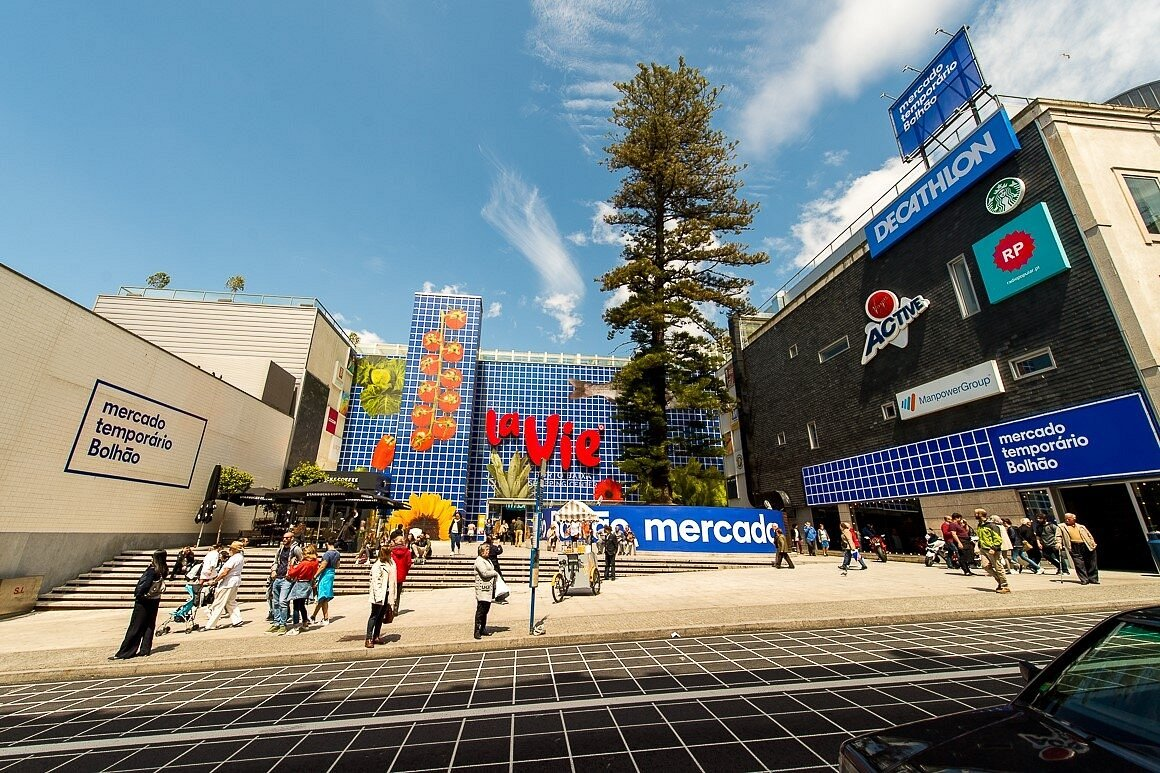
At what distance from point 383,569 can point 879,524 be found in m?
25.0

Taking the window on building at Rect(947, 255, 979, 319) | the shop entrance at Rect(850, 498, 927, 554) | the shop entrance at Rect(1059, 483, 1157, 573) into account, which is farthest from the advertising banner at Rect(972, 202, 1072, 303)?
the shop entrance at Rect(850, 498, 927, 554)

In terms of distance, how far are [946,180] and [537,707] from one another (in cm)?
2583

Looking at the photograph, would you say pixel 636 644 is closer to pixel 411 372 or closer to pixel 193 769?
pixel 193 769

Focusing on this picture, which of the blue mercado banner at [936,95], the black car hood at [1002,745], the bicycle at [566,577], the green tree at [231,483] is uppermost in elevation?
the blue mercado banner at [936,95]

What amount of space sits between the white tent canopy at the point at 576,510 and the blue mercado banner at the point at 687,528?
1.22 m

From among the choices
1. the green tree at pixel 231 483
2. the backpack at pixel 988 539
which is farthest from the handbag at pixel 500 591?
the green tree at pixel 231 483

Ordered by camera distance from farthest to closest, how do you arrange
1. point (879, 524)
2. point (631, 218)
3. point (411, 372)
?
point (411, 372)
point (631, 218)
point (879, 524)

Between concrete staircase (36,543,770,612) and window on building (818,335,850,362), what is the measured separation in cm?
1345

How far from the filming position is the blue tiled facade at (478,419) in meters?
42.1

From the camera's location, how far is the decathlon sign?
2117cm

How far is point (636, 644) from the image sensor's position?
7.54m

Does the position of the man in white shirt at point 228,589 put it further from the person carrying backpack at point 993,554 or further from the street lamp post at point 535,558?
the person carrying backpack at point 993,554

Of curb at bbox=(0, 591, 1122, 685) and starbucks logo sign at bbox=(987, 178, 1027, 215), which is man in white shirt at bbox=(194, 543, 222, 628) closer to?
curb at bbox=(0, 591, 1122, 685)

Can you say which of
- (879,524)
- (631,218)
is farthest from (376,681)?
(879,524)
